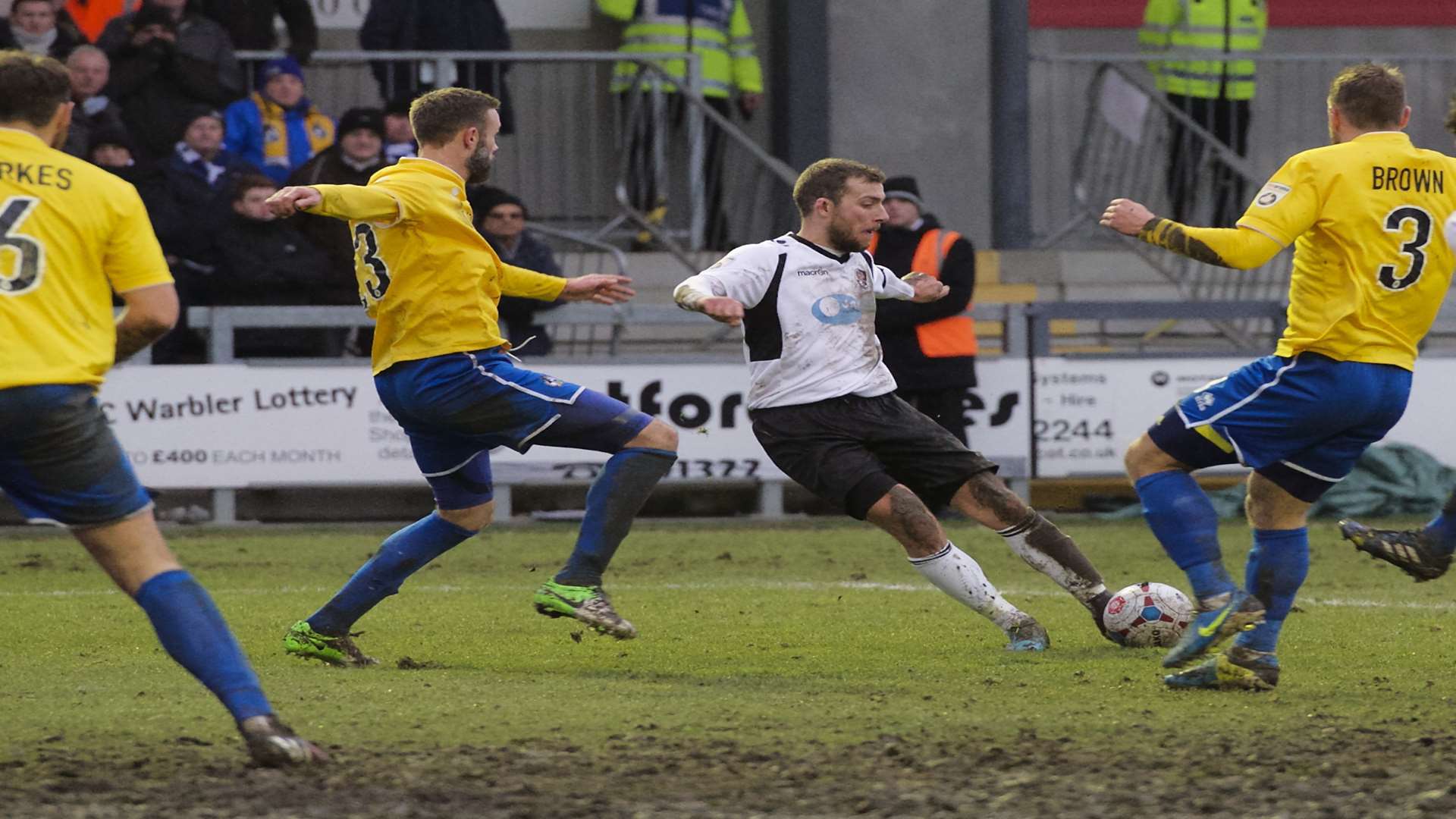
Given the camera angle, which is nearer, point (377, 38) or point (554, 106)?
point (377, 38)

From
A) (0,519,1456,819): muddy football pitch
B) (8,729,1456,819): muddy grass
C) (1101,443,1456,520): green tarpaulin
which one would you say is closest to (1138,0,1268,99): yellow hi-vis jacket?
(1101,443,1456,520): green tarpaulin

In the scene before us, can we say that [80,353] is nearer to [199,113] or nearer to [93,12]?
[199,113]

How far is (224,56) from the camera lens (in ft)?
45.6

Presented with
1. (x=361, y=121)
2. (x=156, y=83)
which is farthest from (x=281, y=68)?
(x=361, y=121)

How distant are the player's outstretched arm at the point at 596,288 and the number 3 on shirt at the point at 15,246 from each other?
2.85m

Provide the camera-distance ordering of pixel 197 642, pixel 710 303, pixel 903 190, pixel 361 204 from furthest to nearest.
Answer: pixel 903 190
pixel 710 303
pixel 361 204
pixel 197 642

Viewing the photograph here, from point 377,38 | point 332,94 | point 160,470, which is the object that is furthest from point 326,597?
point 332,94

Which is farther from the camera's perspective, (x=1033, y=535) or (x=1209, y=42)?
(x=1209, y=42)

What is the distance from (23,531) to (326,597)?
416 centimetres

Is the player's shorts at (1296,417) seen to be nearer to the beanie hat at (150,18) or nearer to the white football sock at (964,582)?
the white football sock at (964,582)

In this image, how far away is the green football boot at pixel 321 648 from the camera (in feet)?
23.7

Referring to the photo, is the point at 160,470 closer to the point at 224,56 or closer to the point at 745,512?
the point at 224,56

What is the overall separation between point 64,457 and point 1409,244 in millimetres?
4055

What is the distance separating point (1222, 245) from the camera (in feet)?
20.7
